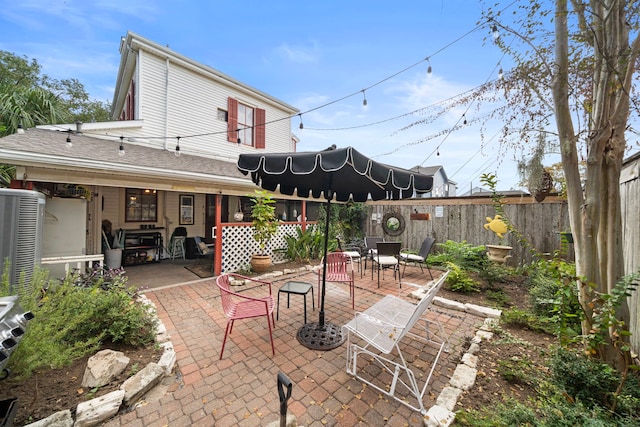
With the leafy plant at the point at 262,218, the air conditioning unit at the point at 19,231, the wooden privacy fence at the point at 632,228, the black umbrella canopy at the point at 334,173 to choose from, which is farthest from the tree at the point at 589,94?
the air conditioning unit at the point at 19,231

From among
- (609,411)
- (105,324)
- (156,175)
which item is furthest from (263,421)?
(156,175)

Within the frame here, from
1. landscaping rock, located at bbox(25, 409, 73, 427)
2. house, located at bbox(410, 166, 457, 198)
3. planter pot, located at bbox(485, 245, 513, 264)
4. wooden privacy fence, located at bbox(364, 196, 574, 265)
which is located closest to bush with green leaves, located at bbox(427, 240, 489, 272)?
planter pot, located at bbox(485, 245, 513, 264)

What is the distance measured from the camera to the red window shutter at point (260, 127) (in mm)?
9094

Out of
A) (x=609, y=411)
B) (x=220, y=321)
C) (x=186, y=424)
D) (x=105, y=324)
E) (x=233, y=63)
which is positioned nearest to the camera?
(x=609, y=411)

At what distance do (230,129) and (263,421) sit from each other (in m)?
8.66

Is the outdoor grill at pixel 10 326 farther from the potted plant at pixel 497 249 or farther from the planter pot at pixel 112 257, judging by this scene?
the potted plant at pixel 497 249

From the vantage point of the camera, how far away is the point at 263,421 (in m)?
1.77

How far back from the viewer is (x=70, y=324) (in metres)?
1.96

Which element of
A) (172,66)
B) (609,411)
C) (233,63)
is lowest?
(609,411)

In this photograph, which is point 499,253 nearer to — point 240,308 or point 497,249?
point 497,249

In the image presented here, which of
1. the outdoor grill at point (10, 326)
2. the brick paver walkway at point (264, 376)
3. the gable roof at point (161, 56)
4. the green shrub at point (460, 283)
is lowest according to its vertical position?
the brick paver walkway at point (264, 376)

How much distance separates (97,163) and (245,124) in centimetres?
554

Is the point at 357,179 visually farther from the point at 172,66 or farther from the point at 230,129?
the point at 172,66

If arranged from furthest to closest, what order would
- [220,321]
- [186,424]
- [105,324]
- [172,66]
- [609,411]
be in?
[172,66] < [220,321] < [105,324] < [186,424] < [609,411]
